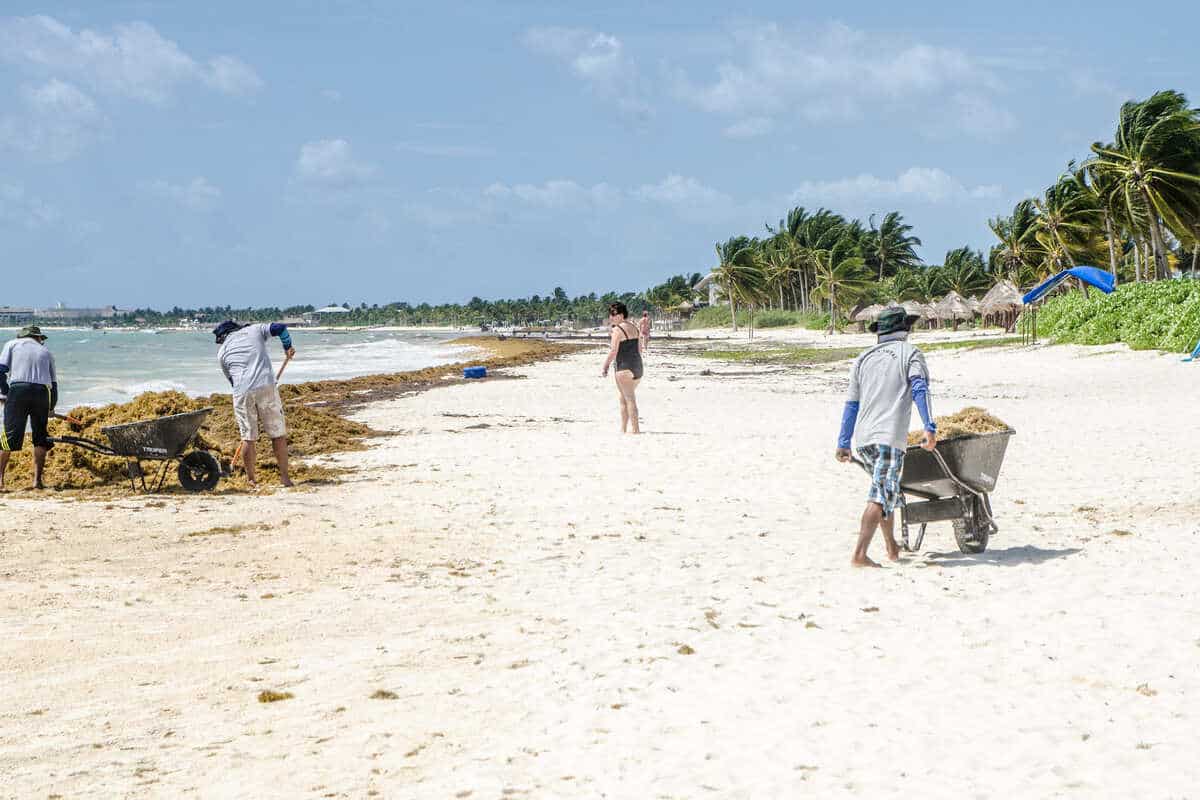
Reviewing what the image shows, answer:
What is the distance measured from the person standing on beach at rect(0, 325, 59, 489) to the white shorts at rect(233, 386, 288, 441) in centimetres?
187

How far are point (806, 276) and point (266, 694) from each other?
308 feet

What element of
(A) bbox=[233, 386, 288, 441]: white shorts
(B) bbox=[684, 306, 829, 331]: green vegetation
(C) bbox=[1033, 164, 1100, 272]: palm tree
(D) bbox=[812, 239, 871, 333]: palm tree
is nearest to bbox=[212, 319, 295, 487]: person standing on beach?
(A) bbox=[233, 386, 288, 441]: white shorts

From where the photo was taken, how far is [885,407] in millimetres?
6457

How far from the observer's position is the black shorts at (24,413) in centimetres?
1006

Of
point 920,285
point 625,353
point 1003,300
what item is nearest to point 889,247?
point 920,285

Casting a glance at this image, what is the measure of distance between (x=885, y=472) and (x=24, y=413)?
27.4 ft

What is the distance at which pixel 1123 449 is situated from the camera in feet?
39.3

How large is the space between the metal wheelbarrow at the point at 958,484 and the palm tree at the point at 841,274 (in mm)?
67016

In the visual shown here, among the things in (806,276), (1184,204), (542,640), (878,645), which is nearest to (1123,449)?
(878,645)

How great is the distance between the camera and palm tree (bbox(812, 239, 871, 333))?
2940 inches

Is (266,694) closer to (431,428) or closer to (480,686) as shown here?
(480,686)

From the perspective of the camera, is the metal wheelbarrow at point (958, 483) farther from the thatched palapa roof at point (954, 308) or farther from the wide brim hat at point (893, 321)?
the thatched palapa roof at point (954, 308)

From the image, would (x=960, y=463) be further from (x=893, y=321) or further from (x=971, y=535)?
(x=893, y=321)

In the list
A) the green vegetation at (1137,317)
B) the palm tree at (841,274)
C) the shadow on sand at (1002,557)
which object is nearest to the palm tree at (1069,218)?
the green vegetation at (1137,317)
